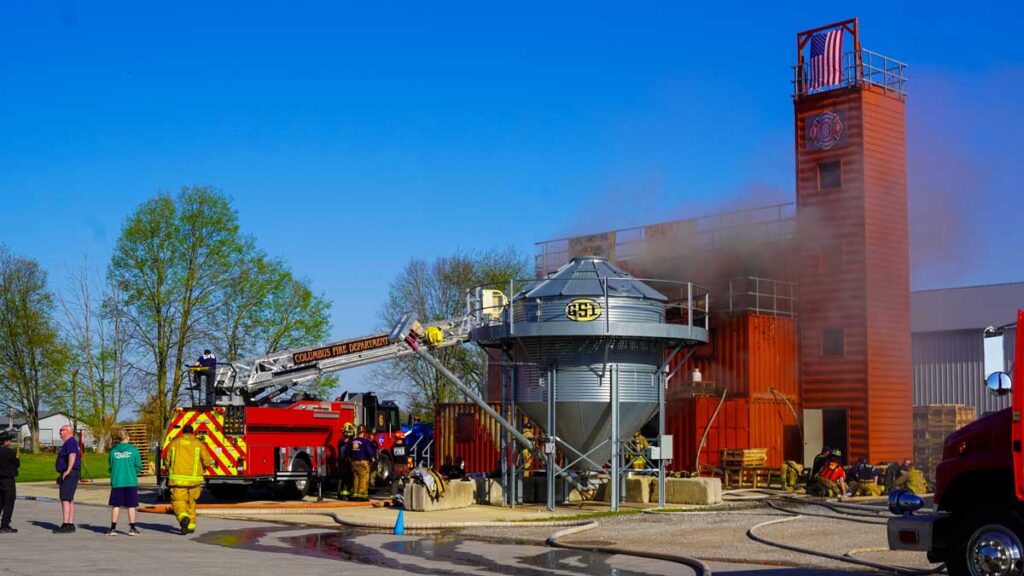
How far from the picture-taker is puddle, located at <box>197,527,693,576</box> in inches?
570

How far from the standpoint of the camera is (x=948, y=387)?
42625 millimetres

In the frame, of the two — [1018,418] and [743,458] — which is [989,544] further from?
[743,458]

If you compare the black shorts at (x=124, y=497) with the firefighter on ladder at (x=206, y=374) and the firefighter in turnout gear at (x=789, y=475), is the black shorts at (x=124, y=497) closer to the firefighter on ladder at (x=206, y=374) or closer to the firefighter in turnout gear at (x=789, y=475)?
the firefighter on ladder at (x=206, y=374)

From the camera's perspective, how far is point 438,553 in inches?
647

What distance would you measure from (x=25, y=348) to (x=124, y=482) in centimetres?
4684

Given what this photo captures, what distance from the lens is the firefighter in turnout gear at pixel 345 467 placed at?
27.3 meters

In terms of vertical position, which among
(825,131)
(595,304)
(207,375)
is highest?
(825,131)

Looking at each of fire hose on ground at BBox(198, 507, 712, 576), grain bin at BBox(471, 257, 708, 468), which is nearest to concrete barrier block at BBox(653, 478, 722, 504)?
grain bin at BBox(471, 257, 708, 468)

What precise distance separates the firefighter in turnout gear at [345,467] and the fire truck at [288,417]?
23.0 inches

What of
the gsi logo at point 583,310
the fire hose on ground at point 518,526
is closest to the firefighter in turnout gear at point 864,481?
the gsi logo at point 583,310

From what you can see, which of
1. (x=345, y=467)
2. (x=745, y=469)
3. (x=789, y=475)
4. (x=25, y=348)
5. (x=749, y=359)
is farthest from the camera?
(x=25, y=348)

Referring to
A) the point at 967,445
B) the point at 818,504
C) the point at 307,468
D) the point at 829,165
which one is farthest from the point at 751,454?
the point at 967,445

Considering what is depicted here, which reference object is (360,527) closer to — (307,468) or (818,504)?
(307,468)

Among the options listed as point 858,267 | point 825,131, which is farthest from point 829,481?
point 825,131
